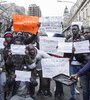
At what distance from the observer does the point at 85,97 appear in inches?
312

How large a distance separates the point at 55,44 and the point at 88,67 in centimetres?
239

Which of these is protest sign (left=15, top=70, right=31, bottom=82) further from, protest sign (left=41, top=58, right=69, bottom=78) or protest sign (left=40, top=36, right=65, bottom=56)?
protest sign (left=40, top=36, right=65, bottom=56)

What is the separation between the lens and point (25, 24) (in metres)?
9.20

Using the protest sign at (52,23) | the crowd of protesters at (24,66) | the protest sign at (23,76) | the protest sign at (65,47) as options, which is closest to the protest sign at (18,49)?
the crowd of protesters at (24,66)

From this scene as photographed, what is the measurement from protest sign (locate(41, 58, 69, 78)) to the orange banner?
128cm

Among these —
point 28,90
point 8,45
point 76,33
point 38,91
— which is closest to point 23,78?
point 28,90

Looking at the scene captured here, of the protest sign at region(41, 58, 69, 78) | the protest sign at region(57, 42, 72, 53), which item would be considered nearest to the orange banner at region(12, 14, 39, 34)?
the protest sign at region(57, 42, 72, 53)

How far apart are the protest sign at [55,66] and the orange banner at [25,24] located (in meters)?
1.28

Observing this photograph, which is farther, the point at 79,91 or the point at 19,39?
the point at 79,91

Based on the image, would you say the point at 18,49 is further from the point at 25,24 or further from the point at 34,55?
the point at 25,24

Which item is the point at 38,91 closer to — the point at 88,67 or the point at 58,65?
the point at 58,65

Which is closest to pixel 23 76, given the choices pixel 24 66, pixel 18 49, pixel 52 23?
pixel 24 66

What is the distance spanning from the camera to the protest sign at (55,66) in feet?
26.2

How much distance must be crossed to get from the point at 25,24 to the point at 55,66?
5.34 ft
